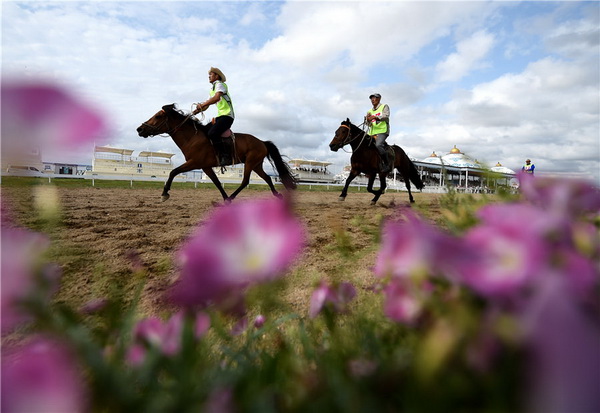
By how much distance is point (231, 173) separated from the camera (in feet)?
88.1

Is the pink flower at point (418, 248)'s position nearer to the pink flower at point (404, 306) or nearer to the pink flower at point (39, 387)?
the pink flower at point (404, 306)

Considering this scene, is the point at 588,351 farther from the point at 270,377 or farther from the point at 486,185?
the point at 486,185

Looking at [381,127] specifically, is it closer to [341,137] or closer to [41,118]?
[341,137]

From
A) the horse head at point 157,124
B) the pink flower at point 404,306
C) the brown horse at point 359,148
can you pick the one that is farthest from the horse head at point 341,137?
the pink flower at point 404,306

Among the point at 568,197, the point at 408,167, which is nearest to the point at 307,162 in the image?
the point at 408,167

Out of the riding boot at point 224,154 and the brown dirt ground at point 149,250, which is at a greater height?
the riding boot at point 224,154

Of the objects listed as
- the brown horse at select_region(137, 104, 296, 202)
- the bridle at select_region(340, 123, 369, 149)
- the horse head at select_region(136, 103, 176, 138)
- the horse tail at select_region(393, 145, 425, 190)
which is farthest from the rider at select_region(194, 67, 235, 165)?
the horse tail at select_region(393, 145, 425, 190)

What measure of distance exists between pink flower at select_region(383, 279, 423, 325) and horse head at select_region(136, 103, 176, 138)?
24.5ft

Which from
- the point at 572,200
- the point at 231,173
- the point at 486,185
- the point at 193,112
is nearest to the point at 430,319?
the point at 572,200

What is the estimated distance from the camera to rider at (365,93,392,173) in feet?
27.7

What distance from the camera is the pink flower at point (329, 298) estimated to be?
0.65m

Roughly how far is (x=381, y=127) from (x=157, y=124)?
16.4ft

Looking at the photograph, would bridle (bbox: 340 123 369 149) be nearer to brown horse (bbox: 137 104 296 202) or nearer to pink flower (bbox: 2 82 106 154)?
brown horse (bbox: 137 104 296 202)

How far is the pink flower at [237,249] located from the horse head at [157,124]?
7.45 meters
